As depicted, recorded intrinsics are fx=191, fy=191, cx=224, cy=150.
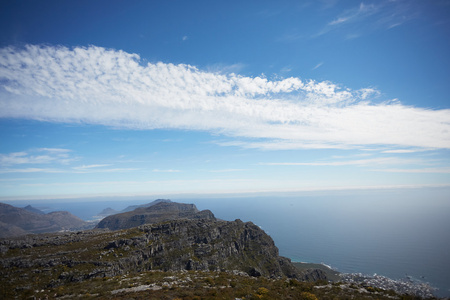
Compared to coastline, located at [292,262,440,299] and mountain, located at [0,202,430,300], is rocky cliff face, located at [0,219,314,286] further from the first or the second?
coastline, located at [292,262,440,299]

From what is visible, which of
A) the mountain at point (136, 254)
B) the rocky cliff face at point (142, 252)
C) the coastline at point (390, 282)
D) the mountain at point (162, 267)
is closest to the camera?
the mountain at point (162, 267)

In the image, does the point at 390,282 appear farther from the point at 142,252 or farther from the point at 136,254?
the point at 136,254

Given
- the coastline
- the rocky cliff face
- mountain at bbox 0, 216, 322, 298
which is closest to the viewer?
mountain at bbox 0, 216, 322, 298

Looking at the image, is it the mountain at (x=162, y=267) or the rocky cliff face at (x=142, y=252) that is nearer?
the mountain at (x=162, y=267)

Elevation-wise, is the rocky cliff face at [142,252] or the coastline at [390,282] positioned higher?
the rocky cliff face at [142,252]

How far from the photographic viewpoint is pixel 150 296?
2492 cm

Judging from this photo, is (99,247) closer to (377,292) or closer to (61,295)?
(61,295)

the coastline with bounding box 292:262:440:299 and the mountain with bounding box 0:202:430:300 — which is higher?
the mountain with bounding box 0:202:430:300

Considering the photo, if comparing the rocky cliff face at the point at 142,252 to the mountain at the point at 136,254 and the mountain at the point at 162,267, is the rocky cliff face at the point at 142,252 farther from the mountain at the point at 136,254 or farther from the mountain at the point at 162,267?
the mountain at the point at 162,267

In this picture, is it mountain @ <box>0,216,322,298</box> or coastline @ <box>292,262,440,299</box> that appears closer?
mountain @ <box>0,216,322,298</box>

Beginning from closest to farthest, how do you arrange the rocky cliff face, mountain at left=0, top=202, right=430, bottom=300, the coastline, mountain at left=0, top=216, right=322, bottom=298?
mountain at left=0, top=202, right=430, bottom=300, mountain at left=0, top=216, right=322, bottom=298, the rocky cliff face, the coastline

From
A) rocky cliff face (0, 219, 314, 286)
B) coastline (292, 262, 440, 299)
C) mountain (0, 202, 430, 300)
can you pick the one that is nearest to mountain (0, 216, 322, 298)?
rocky cliff face (0, 219, 314, 286)

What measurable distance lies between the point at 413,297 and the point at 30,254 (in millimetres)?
94988

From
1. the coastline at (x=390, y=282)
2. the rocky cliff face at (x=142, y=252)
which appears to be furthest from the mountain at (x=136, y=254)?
the coastline at (x=390, y=282)
